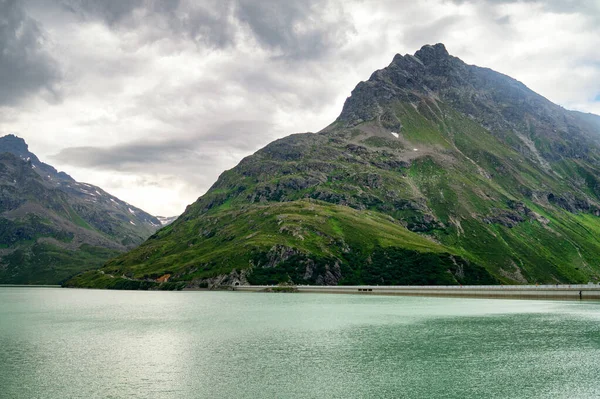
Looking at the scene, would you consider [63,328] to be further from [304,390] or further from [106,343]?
[304,390]

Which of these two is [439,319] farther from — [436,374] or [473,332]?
[436,374]

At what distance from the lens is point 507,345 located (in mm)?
69000

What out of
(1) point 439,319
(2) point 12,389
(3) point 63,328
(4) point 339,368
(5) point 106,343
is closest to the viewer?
(2) point 12,389

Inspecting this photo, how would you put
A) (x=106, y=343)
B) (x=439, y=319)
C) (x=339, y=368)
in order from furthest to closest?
(x=439, y=319), (x=106, y=343), (x=339, y=368)

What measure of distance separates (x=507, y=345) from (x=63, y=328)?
83.1 metres

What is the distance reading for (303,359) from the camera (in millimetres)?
59438

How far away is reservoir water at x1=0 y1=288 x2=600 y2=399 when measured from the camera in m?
45.0

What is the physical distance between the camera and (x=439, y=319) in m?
107

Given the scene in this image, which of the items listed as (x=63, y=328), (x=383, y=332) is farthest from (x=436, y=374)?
(x=63, y=328)

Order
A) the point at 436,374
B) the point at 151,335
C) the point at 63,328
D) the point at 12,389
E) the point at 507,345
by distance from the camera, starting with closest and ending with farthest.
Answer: the point at 12,389 → the point at 436,374 → the point at 507,345 → the point at 151,335 → the point at 63,328

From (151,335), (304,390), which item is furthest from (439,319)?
(304,390)

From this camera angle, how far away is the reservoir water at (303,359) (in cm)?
4500

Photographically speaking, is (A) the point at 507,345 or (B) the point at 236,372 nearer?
(B) the point at 236,372

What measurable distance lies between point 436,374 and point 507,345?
2462 cm
